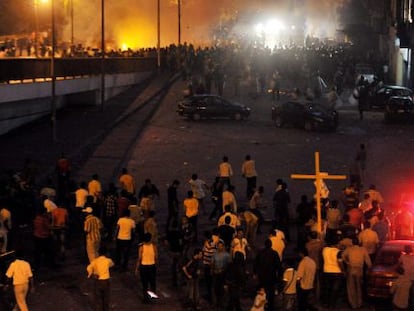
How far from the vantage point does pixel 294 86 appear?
4803cm

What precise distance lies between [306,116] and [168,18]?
73895 millimetres

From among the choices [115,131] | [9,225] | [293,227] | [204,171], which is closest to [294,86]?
[115,131]

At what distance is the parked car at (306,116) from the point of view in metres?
36.0

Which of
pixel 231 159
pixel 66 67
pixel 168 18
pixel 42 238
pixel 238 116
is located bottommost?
pixel 231 159

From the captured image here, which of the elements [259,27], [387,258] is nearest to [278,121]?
[387,258]

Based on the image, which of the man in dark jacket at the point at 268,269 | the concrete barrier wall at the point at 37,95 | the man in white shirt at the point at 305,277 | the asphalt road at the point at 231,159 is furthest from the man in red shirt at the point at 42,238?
the concrete barrier wall at the point at 37,95

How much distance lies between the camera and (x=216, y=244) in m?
14.6

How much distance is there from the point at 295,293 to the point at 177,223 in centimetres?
695

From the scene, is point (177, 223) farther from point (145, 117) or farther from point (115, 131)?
point (145, 117)

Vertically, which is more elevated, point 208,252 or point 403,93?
point 403,93

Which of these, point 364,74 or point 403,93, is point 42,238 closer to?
point 403,93

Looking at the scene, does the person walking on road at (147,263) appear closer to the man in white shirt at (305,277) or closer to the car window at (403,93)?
the man in white shirt at (305,277)

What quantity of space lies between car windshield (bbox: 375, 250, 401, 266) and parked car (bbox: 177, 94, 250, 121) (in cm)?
2443

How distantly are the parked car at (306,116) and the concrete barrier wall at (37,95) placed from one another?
867cm
